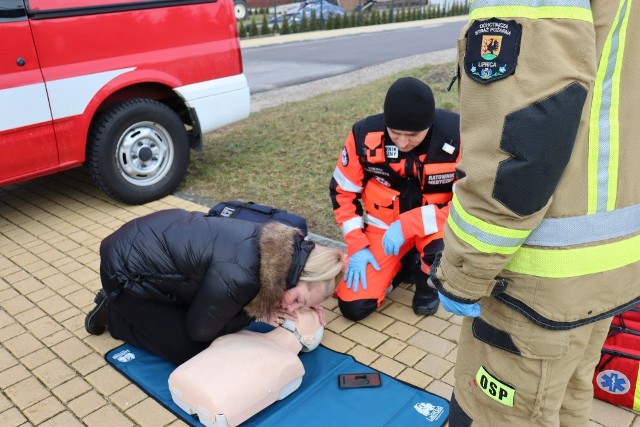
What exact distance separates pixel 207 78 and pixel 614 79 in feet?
14.1

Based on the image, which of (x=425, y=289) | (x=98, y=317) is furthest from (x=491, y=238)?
(x=98, y=317)

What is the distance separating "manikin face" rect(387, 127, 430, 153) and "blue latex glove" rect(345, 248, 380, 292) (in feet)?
2.27

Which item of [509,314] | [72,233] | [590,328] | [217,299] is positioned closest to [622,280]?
[590,328]

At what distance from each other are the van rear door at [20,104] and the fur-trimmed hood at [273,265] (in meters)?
2.58

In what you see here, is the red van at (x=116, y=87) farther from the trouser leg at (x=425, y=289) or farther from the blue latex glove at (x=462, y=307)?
the blue latex glove at (x=462, y=307)

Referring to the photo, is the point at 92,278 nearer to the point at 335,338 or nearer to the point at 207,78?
the point at 335,338

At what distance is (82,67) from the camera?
4.53 m

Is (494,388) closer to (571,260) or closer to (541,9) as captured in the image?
(571,260)

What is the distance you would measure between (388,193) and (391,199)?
0.04 m

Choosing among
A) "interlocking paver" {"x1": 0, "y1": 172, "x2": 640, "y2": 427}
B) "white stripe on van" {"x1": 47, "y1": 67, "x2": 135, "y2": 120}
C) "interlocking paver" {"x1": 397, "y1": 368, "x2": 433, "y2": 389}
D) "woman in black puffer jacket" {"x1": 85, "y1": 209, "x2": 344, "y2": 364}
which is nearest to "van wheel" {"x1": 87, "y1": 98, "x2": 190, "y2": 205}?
"white stripe on van" {"x1": 47, "y1": 67, "x2": 135, "y2": 120}

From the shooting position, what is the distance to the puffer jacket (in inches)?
104

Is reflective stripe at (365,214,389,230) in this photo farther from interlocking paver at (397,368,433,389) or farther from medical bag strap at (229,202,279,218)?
interlocking paver at (397,368,433,389)

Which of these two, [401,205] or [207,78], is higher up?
[207,78]

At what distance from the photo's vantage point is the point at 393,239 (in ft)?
11.0
